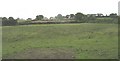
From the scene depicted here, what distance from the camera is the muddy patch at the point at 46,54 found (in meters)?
Answer: 24.9

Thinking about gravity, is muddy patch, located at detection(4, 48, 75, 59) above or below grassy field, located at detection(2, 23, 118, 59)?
below

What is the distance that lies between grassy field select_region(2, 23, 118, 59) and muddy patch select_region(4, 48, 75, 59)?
356mm

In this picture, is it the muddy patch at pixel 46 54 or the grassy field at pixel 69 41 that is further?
the grassy field at pixel 69 41

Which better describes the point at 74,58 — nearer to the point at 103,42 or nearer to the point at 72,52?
the point at 72,52

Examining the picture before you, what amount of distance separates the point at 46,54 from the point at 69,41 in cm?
763

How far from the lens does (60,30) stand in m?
41.4

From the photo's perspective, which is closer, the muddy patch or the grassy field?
the muddy patch

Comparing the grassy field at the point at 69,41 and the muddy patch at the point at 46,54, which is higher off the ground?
the grassy field at the point at 69,41

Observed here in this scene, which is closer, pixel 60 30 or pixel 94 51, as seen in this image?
pixel 94 51

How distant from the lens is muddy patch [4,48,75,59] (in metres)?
24.9

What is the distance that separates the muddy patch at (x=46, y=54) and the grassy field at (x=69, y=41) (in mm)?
356

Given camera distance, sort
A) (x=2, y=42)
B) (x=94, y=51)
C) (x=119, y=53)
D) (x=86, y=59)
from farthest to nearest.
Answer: (x=2, y=42) < (x=94, y=51) < (x=119, y=53) < (x=86, y=59)

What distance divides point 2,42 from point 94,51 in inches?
600

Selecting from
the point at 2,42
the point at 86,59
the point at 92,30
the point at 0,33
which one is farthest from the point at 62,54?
the point at 0,33
